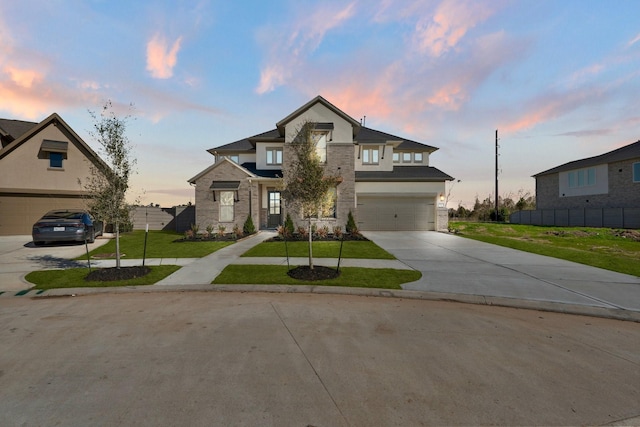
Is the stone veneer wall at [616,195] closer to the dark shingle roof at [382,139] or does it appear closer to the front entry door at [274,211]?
the dark shingle roof at [382,139]

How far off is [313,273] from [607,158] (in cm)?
3671

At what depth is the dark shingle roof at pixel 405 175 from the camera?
22.5 meters

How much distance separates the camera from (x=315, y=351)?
13.5 feet

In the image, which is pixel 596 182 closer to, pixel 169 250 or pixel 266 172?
pixel 266 172

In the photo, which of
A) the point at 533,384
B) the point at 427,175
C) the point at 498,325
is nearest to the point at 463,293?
the point at 498,325

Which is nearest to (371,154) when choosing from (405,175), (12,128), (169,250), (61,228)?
(405,175)

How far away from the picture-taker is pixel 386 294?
6.98 m

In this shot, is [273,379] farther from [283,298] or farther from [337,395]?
[283,298]

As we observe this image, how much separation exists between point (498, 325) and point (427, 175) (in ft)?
63.6

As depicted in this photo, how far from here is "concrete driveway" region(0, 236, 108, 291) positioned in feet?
26.8

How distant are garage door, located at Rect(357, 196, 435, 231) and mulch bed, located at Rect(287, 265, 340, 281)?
45.9 feet

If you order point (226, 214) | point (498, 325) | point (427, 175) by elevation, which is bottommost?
point (498, 325)

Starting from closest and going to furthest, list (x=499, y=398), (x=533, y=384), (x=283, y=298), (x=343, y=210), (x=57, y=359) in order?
1. (x=499, y=398)
2. (x=533, y=384)
3. (x=57, y=359)
4. (x=283, y=298)
5. (x=343, y=210)

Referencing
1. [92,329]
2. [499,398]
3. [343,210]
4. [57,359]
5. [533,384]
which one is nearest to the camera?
[499,398]
